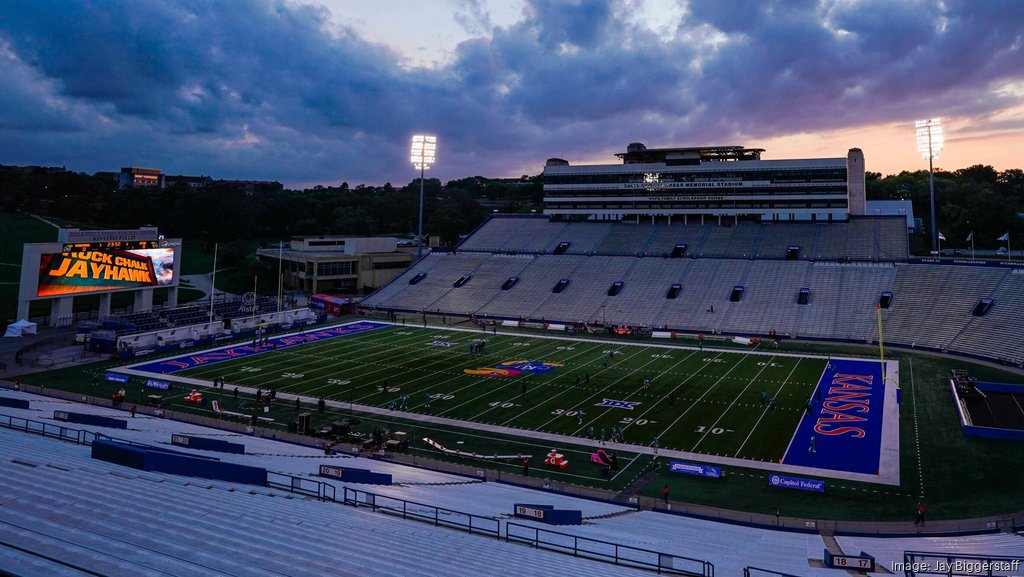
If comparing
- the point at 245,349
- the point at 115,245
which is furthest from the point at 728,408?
the point at 115,245

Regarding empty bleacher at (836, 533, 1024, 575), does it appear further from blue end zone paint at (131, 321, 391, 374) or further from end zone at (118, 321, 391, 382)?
blue end zone paint at (131, 321, 391, 374)

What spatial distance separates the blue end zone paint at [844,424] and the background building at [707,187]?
1307 inches

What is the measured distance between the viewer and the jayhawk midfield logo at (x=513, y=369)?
3738 cm

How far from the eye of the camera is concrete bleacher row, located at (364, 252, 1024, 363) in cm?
4497

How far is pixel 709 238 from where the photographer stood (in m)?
67.6

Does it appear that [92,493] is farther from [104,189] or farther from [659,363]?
[104,189]

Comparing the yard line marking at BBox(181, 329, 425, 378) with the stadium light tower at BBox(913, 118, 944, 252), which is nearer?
the yard line marking at BBox(181, 329, 425, 378)

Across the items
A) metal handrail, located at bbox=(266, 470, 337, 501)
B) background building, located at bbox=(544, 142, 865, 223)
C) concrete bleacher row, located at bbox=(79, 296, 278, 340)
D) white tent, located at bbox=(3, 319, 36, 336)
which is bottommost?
metal handrail, located at bbox=(266, 470, 337, 501)

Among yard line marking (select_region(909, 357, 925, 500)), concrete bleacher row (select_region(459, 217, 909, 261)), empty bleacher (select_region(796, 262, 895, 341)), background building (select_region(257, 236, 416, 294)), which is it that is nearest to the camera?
yard line marking (select_region(909, 357, 925, 500))

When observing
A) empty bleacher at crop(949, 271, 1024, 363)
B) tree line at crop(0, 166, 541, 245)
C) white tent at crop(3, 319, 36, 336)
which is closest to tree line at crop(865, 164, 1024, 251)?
empty bleacher at crop(949, 271, 1024, 363)

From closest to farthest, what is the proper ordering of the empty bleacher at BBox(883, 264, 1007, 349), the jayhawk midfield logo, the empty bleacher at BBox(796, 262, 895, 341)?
the jayhawk midfield logo → the empty bleacher at BBox(883, 264, 1007, 349) → the empty bleacher at BBox(796, 262, 895, 341)

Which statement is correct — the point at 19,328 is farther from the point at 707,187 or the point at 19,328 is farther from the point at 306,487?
the point at 707,187

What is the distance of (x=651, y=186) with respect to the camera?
73625 millimetres

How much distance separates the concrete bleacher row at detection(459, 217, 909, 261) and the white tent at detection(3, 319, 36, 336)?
41651 millimetres
